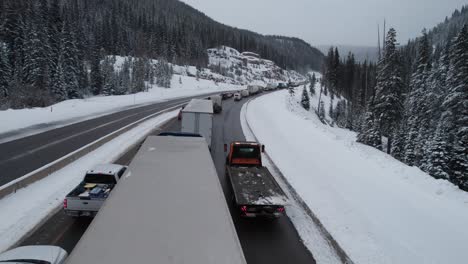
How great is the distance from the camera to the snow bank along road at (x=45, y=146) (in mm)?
13203

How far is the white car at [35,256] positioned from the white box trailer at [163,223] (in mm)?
1786

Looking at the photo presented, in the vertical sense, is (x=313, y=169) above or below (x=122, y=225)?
below

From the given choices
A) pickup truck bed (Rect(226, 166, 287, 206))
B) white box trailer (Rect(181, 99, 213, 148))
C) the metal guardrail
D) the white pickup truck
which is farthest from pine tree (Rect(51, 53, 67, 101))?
the metal guardrail

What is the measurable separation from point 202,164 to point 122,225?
3.48 meters

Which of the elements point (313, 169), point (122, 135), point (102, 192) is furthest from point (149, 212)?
point (122, 135)

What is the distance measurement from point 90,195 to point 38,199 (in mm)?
3429

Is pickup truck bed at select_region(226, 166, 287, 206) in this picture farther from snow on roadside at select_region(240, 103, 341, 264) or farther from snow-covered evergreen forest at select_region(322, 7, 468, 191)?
snow-covered evergreen forest at select_region(322, 7, 468, 191)

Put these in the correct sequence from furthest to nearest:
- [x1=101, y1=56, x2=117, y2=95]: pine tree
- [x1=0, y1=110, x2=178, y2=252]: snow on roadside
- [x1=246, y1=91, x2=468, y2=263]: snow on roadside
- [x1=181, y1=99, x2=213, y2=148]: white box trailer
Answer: [x1=101, y1=56, x2=117, y2=95]: pine tree, [x1=181, y1=99, x2=213, y2=148]: white box trailer, [x1=0, y1=110, x2=178, y2=252]: snow on roadside, [x1=246, y1=91, x2=468, y2=263]: snow on roadside

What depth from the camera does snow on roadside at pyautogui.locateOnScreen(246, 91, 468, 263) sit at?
7.79 m

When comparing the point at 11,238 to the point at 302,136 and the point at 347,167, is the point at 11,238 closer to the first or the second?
the point at 347,167

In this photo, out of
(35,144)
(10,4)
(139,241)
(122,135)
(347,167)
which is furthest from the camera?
(10,4)

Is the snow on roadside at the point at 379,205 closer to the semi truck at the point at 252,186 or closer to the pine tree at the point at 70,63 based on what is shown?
the semi truck at the point at 252,186

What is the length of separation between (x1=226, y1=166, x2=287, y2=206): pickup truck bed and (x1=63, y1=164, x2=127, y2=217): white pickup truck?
4188mm

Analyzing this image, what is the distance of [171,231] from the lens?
4449 mm
